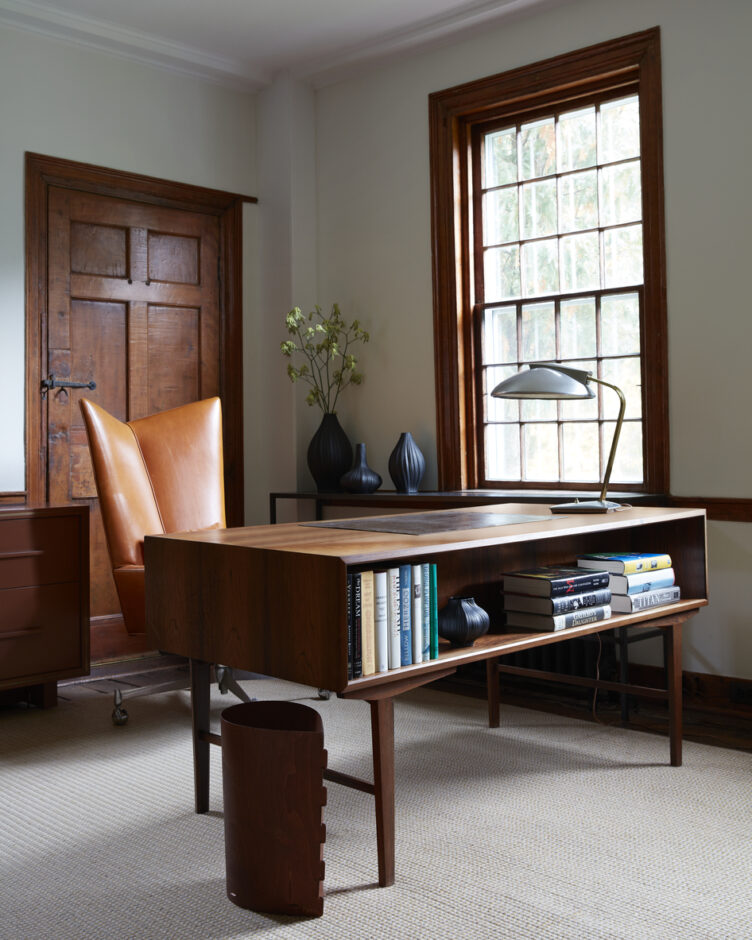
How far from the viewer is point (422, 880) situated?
2.26 m

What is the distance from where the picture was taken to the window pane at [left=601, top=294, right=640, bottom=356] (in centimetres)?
429

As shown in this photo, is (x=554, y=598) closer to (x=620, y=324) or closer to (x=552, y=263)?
(x=620, y=324)

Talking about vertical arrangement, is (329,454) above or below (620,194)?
below

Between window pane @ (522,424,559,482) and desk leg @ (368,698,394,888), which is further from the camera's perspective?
window pane @ (522,424,559,482)

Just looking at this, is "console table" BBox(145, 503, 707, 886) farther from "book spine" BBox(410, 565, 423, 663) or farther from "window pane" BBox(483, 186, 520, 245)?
"window pane" BBox(483, 186, 520, 245)

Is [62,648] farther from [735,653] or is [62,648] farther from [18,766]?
[735,653]

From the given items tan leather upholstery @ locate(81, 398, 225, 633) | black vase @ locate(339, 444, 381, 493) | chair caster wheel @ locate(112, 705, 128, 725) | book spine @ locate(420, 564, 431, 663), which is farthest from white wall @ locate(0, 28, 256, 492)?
book spine @ locate(420, 564, 431, 663)

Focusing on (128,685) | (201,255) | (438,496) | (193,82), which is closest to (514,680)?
(438,496)

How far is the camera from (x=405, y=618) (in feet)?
7.48

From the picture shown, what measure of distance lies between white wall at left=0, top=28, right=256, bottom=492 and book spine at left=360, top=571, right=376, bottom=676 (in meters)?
3.00

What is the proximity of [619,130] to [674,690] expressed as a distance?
2.63m

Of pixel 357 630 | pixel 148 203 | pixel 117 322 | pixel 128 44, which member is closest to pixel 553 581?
pixel 357 630

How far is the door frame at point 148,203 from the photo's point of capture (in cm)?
467

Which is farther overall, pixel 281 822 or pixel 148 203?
pixel 148 203
